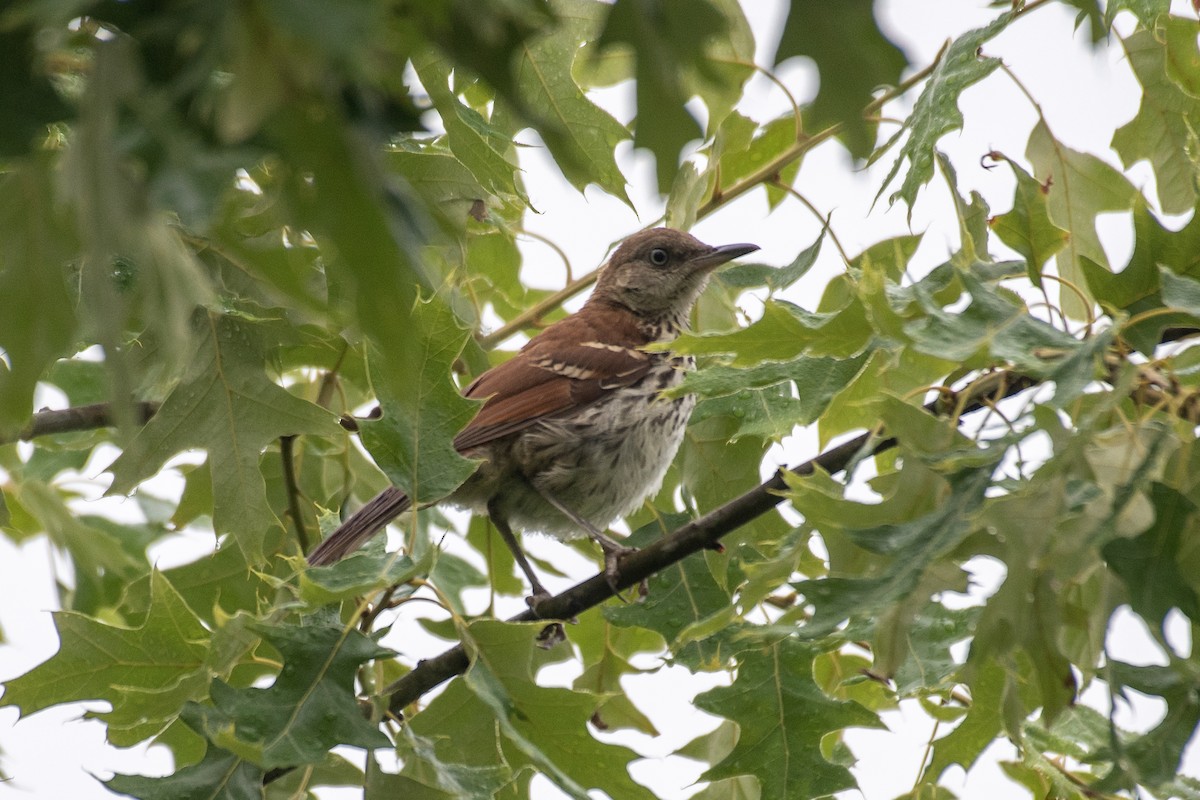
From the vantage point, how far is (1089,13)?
5.57ft

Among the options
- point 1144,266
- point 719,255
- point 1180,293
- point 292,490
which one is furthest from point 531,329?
point 1180,293

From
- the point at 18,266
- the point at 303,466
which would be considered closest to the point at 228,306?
the point at 303,466

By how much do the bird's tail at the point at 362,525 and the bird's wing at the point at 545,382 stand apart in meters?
0.66

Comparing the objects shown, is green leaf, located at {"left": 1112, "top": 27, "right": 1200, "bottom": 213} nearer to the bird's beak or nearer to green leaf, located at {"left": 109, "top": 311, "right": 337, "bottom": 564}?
the bird's beak

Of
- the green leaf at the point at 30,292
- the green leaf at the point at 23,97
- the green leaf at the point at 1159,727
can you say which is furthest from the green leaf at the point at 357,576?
the green leaf at the point at 23,97

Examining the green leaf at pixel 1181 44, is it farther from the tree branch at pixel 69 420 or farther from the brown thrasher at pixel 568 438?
the tree branch at pixel 69 420

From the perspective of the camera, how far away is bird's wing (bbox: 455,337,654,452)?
507cm

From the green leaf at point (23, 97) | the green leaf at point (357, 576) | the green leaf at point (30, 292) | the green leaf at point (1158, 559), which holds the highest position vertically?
the green leaf at point (23, 97)

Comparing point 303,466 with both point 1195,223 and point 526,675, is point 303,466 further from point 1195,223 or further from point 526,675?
point 1195,223

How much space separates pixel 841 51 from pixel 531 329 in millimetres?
3554

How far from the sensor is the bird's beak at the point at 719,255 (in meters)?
5.71

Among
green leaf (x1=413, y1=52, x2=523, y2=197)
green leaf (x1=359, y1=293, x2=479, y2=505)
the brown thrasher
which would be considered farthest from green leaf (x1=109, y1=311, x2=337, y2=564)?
the brown thrasher

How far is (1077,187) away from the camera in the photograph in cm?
390

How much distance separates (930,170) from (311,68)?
2.37 m
